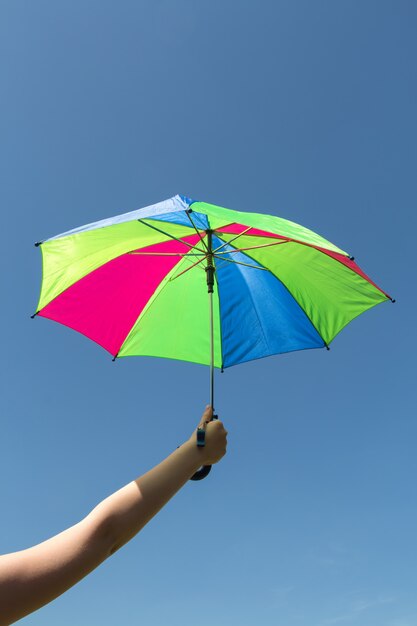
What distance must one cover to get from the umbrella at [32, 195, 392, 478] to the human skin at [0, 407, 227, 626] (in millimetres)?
4023

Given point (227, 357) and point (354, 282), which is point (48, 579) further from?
point (354, 282)

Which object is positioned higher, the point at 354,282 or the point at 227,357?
the point at 354,282

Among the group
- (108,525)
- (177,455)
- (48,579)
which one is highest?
(177,455)

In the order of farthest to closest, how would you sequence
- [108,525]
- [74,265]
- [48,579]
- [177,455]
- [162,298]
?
[162,298] < [74,265] < [177,455] < [108,525] < [48,579]

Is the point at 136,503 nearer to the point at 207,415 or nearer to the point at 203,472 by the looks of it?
the point at 203,472

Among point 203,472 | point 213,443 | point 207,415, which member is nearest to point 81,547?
point 213,443

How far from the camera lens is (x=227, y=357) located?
552 cm

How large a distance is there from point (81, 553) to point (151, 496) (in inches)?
8.5

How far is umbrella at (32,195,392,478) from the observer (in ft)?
18.0

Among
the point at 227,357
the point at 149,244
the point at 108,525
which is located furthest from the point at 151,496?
the point at 149,244

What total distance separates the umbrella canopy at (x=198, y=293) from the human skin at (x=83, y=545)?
4.03 meters

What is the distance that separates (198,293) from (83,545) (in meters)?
4.69

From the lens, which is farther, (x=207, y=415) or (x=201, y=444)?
(x=207, y=415)

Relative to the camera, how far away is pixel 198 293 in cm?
586
